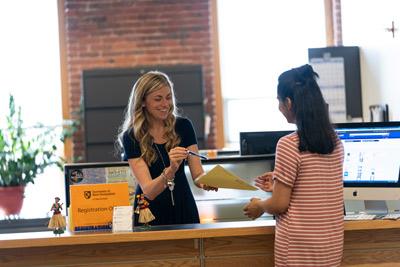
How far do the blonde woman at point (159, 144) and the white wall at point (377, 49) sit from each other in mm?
2283

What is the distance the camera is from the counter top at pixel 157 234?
2555 millimetres

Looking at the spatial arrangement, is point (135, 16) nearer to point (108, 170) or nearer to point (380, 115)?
point (380, 115)

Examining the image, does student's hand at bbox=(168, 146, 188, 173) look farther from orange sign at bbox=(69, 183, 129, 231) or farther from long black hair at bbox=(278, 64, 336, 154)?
long black hair at bbox=(278, 64, 336, 154)

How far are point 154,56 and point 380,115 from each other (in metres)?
3.02

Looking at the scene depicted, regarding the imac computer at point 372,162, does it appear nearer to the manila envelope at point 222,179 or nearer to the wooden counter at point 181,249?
the wooden counter at point 181,249

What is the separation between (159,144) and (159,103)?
177 mm

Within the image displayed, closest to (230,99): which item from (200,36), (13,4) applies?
(200,36)

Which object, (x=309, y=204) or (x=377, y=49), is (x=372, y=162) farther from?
(x=377, y=49)

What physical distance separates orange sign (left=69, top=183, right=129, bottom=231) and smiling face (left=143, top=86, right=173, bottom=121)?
401 millimetres

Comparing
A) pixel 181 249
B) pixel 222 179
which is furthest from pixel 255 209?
pixel 181 249

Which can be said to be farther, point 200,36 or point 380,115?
point 200,36


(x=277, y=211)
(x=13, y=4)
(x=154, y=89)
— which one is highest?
(x=13, y=4)

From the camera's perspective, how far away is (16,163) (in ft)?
21.6

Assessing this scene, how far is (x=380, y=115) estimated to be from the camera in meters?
5.33
